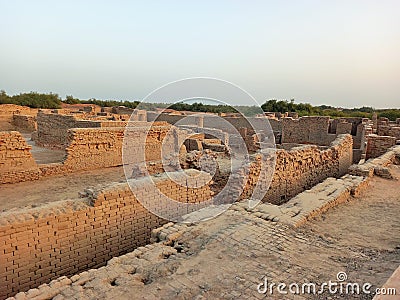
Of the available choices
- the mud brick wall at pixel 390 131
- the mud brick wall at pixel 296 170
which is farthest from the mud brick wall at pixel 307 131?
the mud brick wall at pixel 296 170

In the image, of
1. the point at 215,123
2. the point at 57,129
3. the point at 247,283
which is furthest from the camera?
the point at 215,123

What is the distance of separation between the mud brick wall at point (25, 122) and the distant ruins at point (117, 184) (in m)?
5.99

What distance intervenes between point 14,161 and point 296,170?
8.77 metres

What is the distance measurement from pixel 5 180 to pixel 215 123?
16565 millimetres

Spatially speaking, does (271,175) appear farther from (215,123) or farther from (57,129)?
(215,123)

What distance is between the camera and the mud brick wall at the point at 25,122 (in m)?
21.7

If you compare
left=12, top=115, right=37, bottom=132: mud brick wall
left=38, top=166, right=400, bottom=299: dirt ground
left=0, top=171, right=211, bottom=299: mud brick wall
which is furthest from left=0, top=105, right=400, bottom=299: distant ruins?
left=12, top=115, right=37, bottom=132: mud brick wall

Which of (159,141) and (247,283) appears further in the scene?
(159,141)

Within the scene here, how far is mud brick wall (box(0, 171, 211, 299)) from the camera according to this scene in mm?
4332

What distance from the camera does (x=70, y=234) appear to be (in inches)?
192

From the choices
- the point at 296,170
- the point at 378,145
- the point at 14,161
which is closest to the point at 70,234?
the point at 14,161

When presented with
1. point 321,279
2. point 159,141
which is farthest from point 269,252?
point 159,141

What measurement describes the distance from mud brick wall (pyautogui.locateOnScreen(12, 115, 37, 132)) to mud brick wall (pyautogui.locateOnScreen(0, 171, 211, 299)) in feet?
62.4

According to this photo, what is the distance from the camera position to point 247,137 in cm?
1717
